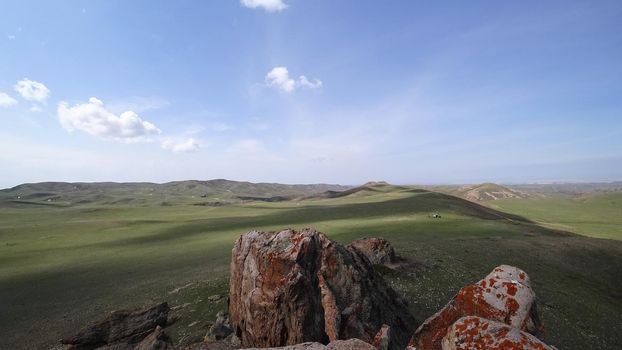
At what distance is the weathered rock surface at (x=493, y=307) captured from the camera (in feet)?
36.9

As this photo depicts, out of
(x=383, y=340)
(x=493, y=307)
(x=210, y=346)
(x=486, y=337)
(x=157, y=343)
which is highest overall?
(x=486, y=337)

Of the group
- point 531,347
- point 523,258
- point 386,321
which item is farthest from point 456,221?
point 531,347

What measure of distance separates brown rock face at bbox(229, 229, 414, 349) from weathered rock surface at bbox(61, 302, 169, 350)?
7.14 meters

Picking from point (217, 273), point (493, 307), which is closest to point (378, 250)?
point (217, 273)

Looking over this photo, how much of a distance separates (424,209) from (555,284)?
1961 inches

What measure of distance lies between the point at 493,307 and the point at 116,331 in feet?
71.4

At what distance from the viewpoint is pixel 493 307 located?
1183cm

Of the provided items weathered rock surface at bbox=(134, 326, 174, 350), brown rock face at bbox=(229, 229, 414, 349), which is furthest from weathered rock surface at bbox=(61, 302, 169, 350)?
brown rock face at bbox=(229, 229, 414, 349)

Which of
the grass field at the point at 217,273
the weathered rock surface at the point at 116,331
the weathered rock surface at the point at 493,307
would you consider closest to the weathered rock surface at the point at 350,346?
the weathered rock surface at the point at 493,307

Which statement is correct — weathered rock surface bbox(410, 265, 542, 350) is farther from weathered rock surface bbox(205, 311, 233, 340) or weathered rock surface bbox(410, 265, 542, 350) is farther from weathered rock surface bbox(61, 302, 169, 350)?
weathered rock surface bbox(61, 302, 169, 350)

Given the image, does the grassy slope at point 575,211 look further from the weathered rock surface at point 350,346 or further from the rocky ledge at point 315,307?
the weathered rock surface at point 350,346

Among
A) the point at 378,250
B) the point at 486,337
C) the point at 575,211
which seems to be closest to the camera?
the point at 486,337

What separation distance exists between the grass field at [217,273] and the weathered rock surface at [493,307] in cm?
1351

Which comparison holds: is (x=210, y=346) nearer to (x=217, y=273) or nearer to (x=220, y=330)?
(x=220, y=330)
